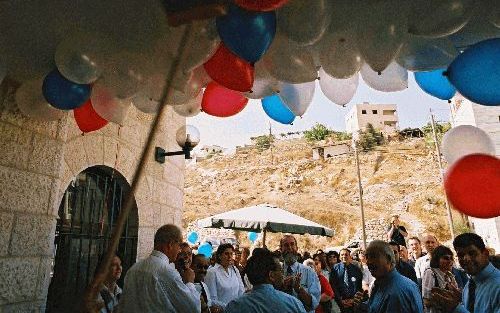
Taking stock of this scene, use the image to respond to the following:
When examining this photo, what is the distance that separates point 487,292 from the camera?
7.48 feet

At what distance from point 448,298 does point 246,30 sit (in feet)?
7.12

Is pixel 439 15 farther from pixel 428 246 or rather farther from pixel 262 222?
pixel 262 222

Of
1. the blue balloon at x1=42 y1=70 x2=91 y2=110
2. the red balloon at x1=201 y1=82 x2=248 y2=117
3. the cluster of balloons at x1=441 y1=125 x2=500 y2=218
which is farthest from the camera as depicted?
the red balloon at x1=201 y1=82 x2=248 y2=117

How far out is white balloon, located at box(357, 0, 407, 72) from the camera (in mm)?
2139

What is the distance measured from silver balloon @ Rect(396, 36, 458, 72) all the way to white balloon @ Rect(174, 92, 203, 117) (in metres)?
1.75

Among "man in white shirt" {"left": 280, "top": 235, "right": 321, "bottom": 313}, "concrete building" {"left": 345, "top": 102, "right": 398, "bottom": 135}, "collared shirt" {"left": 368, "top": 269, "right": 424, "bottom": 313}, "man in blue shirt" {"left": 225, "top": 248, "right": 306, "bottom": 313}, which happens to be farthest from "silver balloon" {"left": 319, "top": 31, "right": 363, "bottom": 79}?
"concrete building" {"left": 345, "top": 102, "right": 398, "bottom": 135}

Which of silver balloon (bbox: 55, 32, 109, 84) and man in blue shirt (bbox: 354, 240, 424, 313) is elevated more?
silver balloon (bbox: 55, 32, 109, 84)

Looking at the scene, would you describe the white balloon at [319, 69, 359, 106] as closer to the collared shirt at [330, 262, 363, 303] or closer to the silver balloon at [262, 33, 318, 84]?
the silver balloon at [262, 33, 318, 84]

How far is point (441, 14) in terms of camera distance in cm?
195

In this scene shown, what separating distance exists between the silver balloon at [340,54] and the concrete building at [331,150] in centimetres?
4202

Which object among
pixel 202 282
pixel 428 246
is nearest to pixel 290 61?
pixel 202 282

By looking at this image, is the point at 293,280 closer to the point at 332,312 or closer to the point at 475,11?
the point at 332,312

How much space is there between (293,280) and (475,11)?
2894 millimetres

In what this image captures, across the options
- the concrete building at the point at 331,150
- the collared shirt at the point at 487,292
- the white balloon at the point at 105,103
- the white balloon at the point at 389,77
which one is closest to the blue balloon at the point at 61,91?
the white balloon at the point at 105,103
